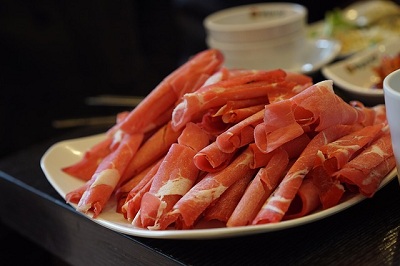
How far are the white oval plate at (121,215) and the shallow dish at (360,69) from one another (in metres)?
0.42

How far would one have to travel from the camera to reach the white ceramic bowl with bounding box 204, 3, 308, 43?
1.26 m

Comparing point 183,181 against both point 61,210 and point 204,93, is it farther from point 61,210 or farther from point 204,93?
point 61,210

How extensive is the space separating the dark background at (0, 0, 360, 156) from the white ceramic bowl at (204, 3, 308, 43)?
0.90 ft

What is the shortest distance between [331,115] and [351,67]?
1.74 feet

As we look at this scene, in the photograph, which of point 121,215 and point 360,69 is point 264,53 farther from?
point 121,215

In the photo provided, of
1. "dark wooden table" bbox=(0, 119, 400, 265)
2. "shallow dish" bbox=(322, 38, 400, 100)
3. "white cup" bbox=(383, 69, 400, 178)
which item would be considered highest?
"white cup" bbox=(383, 69, 400, 178)

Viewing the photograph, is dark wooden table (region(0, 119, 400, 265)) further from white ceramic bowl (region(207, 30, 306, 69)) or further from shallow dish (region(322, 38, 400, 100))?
white ceramic bowl (region(207, 30, 306, 69))

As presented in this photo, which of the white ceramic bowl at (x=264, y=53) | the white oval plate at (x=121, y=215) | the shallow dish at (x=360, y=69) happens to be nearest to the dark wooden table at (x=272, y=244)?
the white oval plate at (x=121, y=215)

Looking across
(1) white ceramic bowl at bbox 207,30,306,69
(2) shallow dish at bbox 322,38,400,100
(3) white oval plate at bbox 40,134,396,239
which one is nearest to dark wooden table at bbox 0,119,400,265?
(3) white oval plate at bbox 40,134,396,239

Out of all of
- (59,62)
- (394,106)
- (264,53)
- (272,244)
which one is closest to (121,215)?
(272,244)

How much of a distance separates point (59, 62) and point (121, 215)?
0.88 m

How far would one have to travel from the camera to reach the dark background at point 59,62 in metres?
1.47

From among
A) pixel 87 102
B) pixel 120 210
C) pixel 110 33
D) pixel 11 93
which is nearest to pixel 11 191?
pixel 120 210

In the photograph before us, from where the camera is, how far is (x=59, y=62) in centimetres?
157
